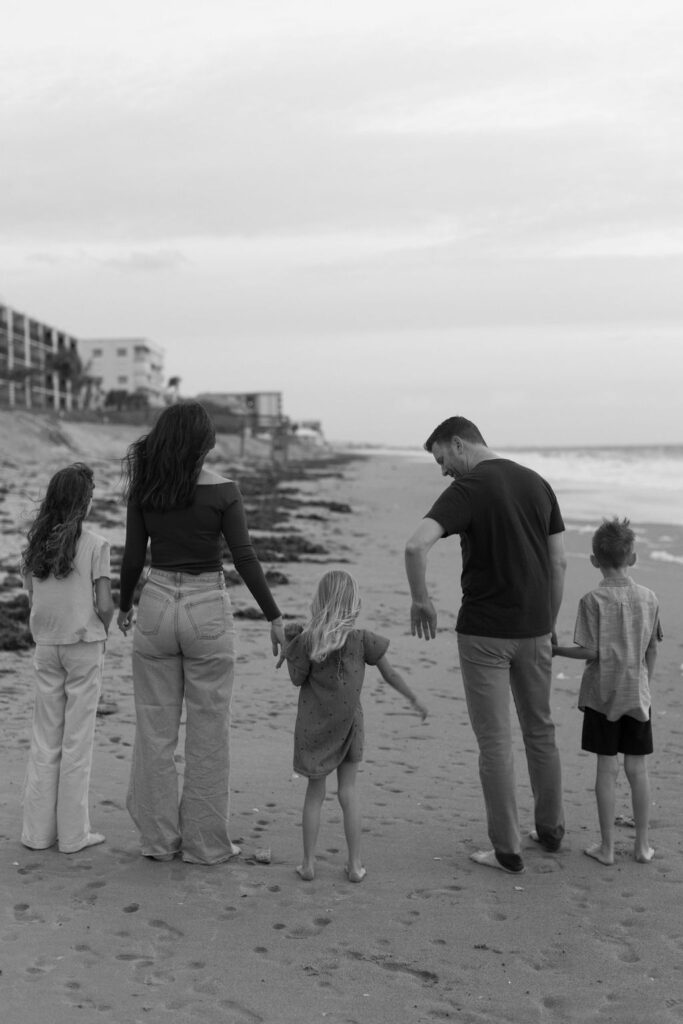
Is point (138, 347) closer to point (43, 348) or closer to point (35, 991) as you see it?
point (43, 348)

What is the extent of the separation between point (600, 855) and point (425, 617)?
4.57 feet

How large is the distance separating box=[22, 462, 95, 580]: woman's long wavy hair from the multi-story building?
86.6 meters

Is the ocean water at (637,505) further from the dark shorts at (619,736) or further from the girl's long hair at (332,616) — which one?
the girl's long hair at (332,616)

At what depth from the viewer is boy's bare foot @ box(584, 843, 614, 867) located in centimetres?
438

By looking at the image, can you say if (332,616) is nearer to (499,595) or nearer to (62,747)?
(499,595)

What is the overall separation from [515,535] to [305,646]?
1018mm

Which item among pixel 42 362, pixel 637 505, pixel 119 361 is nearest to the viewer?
pixel 637 505

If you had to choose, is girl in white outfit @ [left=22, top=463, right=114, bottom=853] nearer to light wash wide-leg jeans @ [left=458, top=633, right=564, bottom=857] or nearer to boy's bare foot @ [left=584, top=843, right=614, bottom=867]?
light wash wide-leg jeans @ [left=458, top=633, right=564, bottom=857]

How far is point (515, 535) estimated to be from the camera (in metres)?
4.25

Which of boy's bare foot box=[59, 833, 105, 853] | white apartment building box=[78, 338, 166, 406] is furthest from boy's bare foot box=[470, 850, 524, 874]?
white apartment building box=[78, 338, 166, 406]

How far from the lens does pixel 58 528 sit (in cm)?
432

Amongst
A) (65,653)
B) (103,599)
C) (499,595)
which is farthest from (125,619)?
(499,595)

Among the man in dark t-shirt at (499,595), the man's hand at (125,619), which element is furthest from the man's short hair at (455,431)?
the man's hand at (125,619)

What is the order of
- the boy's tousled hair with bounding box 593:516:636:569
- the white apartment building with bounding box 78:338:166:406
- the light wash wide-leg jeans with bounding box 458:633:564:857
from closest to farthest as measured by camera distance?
the light wash wide-leg jeans with bounding box 458:633:564:857
the boy's tousled hair with bounding box 593:516:636:569
the white apartment building with bounding box 78:338:166:406
